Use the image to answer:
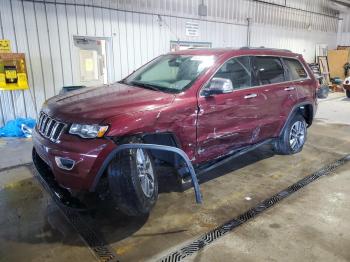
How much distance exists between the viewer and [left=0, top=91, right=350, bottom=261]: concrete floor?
8.26 feet

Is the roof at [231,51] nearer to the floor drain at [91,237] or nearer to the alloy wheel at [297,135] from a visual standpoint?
the alloy wheel at [297,135]

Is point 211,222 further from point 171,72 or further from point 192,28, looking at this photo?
point 192,28

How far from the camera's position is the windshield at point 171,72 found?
11.0 feet

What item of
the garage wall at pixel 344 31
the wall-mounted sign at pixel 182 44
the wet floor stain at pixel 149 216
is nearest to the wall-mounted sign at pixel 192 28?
the wall-mounted sign at pixel 182 44

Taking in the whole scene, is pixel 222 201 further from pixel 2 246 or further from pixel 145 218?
pixel 2 246

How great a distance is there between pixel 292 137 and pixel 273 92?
1.13m

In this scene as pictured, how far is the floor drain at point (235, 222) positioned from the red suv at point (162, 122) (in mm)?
400

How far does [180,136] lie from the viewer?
10.0 ft

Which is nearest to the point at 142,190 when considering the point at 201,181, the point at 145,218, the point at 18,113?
the point at 145,218

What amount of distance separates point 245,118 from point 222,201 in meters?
1.07

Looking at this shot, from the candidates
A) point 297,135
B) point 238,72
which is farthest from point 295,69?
point 238,72

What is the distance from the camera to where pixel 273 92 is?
163 inches

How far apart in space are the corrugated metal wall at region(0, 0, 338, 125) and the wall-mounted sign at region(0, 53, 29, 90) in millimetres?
149

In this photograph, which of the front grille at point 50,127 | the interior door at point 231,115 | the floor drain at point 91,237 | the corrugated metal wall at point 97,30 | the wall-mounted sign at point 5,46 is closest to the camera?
the floor drain at point 91,237
